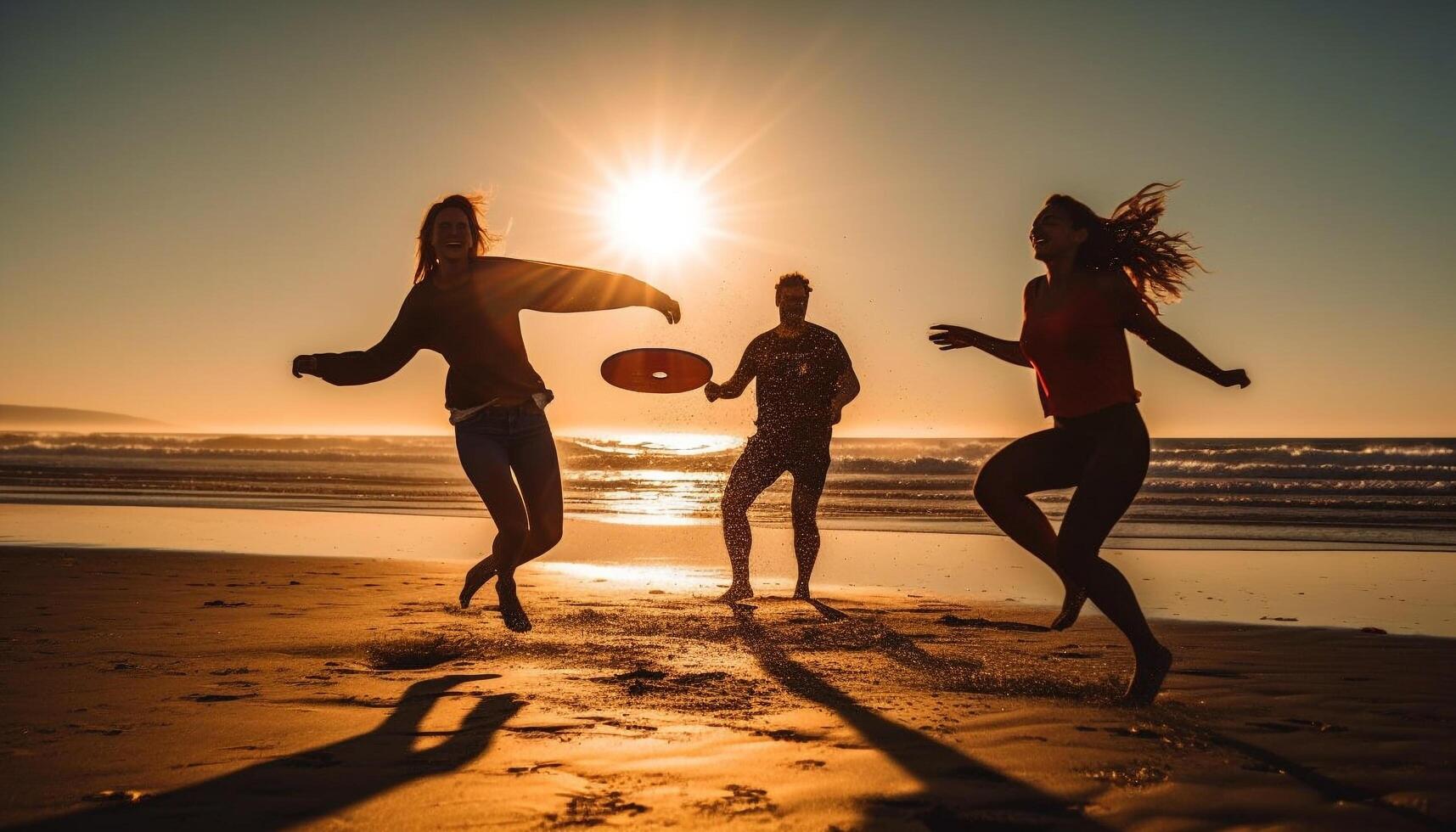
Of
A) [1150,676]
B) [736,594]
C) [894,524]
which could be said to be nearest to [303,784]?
[1150,676]

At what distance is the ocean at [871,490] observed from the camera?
16.3 m

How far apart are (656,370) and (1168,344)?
4549 mm

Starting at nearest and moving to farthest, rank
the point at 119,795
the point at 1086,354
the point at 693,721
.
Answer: the point at 119,795 < the point at 693,721 < the point at 1086,354

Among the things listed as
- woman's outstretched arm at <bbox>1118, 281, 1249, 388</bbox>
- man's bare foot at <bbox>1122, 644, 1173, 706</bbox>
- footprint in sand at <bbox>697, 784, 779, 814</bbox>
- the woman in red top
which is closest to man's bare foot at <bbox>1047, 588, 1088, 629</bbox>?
the woman in red top

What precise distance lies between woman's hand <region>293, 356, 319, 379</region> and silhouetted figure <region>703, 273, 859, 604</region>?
344 centimetres

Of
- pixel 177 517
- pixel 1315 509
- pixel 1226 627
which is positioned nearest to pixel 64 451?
pixel 177 517

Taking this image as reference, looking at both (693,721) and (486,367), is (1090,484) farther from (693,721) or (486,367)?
(486,367)

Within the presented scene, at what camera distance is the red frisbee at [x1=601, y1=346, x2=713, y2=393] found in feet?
28.4

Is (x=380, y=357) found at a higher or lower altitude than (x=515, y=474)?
higher

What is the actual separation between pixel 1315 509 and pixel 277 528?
56.6 feet

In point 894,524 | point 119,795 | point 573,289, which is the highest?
point 573,289

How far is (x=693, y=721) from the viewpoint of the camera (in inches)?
170

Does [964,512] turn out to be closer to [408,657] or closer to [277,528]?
[277,528]

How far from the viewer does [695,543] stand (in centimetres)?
1362
